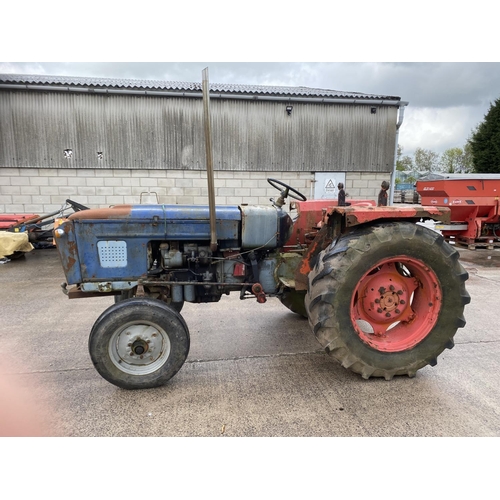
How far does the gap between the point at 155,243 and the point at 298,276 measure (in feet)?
4.11

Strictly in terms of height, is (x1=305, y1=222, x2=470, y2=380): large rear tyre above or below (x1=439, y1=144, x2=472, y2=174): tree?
below

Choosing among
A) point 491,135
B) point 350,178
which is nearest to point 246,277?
point 350,178

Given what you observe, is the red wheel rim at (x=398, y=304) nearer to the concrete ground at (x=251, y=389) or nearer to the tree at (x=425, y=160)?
the concrete ground at (x=251, y=389)

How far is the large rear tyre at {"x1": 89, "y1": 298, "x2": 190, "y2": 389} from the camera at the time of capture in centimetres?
259

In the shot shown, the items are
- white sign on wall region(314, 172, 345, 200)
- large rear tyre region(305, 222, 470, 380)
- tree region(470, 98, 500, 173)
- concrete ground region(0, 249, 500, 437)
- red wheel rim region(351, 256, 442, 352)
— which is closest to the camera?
concrete ground region(0, 249, 500, 437)

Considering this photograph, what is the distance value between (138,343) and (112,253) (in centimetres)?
74

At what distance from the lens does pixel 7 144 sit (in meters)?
8.71

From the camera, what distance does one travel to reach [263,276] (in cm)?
326

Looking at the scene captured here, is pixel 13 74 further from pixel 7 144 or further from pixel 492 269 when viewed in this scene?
pixel 492 269

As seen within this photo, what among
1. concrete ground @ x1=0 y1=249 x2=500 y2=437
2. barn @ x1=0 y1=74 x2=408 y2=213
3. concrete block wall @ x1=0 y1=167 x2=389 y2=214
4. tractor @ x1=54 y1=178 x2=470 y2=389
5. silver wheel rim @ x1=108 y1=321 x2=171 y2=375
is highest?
barn @ x1=0 y1=74 x2=408 y2=213

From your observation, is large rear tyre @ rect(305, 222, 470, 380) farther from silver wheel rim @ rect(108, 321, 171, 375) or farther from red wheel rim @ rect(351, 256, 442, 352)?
silver wheel rim @ rect(108, 321, 171, 375)

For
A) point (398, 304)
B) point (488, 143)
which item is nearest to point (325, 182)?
point (398, 304)

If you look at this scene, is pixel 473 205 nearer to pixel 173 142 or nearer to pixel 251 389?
pixel 173 142

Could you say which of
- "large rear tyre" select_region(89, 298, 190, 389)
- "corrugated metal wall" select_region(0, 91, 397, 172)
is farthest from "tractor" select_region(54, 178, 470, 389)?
"corrugated metal wall" select_region(0, 91, 397, 172)
